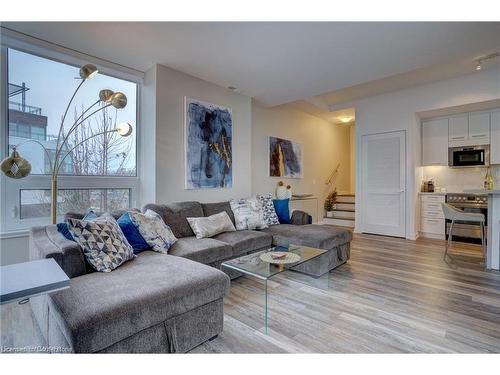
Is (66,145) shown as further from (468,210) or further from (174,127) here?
(468,210)

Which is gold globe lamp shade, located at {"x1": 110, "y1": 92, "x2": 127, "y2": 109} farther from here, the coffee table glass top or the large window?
the coffee table glass top

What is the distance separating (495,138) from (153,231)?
5.59m

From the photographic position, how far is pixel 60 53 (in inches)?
108

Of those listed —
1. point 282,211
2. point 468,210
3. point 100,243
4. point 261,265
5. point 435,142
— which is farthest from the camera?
point 435,142

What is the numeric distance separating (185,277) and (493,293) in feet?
9.41

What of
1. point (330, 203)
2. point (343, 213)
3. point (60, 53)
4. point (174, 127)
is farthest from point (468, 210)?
point (60, 53)

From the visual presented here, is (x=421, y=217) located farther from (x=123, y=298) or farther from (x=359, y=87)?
(x=123, y=298)

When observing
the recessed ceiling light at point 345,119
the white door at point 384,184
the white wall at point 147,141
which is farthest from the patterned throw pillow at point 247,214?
the recessed ceiling light at point 345,119

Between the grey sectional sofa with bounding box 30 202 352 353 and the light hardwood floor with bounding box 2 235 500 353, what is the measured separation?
215 millimetres

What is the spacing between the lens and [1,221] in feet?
7.95

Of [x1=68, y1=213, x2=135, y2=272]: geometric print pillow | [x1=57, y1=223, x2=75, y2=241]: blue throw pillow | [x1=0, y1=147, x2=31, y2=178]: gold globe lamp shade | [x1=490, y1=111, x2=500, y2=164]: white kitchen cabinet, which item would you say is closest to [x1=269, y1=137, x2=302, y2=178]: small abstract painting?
[x1=490, y1=111, x2=500, y2=164]: white kitchen cabinet

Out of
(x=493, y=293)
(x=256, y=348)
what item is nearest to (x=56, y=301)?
(x=256, y=348)

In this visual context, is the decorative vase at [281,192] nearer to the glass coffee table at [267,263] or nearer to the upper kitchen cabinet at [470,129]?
the glass coffee table at [267,263]

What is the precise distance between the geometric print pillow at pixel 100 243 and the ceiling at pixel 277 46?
6.01 feet
